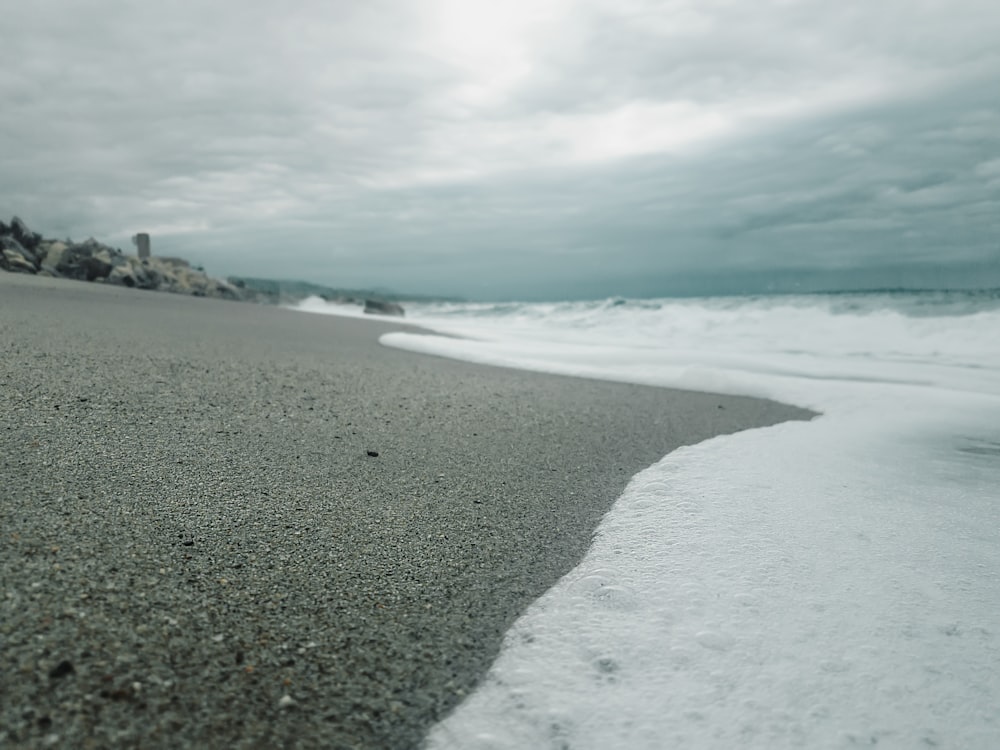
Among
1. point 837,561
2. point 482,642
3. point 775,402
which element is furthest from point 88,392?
point 775,402

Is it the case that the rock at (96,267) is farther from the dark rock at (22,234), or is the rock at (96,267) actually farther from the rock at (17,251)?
the dark rock at (22,234)

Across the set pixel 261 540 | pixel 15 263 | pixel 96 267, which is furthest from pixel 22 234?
pixel 261 540

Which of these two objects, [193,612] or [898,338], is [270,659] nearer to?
[193,612]

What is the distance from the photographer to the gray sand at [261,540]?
1.10 m

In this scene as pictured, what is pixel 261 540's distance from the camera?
1704 millimetres

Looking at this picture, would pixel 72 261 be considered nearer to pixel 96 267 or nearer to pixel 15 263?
pixel 96 267

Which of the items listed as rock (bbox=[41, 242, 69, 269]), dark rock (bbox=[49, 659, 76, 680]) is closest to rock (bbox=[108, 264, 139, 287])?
rock (bbox=[41, 242, 69, 269])

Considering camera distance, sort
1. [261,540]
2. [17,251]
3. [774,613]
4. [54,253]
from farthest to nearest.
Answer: [54,253] < [17,251] < [261,540] < [774,613]

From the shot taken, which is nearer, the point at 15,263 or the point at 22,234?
the point at 15,263

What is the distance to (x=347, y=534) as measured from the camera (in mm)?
1822

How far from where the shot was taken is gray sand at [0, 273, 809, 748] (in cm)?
110

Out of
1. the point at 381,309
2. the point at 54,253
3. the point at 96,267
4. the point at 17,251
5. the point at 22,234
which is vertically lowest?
the point at 381,309

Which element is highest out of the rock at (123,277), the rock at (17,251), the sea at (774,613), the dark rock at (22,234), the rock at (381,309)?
the dark rock at (22,234)

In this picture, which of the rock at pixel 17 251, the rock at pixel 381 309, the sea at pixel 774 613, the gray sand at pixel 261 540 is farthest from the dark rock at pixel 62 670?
the rock at pixel 381 309
